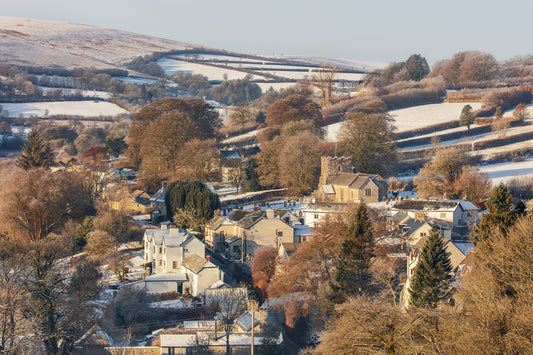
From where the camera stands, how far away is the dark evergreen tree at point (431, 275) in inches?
950

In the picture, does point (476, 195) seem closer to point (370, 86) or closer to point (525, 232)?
point (525, 232)

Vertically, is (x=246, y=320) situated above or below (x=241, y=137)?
below

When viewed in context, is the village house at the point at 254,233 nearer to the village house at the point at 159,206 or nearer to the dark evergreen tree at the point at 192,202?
the dark evergreen tree at the point at 192,202

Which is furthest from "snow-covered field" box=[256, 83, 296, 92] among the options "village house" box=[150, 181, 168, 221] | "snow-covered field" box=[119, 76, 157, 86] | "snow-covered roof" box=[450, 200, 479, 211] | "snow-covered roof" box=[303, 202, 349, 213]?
"snow-covered roof" box=[450, 200, 479, 211]

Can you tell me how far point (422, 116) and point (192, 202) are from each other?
117ft

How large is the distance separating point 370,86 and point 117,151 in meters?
38.4

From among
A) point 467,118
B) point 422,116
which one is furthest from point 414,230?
point 422,116

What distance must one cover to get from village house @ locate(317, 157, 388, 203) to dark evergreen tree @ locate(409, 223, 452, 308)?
15155 millimetres

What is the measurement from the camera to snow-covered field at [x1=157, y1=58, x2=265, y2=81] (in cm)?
15712

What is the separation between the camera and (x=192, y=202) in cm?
4138

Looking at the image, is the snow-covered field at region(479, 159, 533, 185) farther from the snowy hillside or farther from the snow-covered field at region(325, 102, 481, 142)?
the snowy hillside

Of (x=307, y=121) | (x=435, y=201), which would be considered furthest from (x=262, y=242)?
(x=307, y=121)

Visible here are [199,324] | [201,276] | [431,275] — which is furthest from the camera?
[201,276]

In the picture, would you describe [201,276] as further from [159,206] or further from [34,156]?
[34,156]
